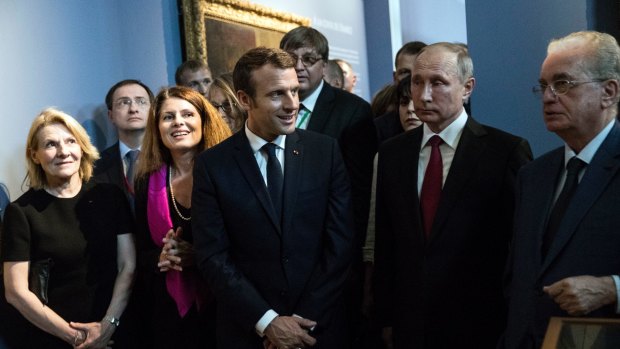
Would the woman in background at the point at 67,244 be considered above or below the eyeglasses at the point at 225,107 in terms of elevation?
below

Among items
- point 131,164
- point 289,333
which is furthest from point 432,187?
point 131,164

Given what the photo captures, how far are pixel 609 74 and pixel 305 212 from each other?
4.07 feet

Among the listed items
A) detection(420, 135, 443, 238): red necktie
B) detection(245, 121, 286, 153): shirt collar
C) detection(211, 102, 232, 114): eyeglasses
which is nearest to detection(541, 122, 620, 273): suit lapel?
detection(420, 135, 443, 238): red necktie

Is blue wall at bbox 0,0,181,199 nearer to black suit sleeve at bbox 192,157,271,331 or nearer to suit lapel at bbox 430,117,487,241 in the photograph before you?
black suit sleeve at bbox 192,157,271,331

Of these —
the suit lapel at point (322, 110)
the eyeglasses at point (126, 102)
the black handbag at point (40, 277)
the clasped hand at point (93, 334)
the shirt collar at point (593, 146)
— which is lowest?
the clasped hand at point (93, 334)

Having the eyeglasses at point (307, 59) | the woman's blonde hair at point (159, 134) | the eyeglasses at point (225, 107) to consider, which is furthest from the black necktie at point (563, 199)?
the eyeglasses at point (225, 107)

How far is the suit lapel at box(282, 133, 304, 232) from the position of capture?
2.94 meters

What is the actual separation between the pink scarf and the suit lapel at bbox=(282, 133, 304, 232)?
72 cm

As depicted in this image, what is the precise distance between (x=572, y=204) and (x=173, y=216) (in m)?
1.85

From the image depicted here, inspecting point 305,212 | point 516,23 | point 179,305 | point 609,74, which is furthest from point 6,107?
point 609,74

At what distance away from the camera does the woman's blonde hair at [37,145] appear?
359cm

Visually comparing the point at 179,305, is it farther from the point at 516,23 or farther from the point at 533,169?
the point at 516,23

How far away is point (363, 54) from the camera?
9219 mm

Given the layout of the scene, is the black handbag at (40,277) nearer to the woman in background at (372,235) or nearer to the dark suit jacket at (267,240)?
the dark suit jacket at (267,240)
